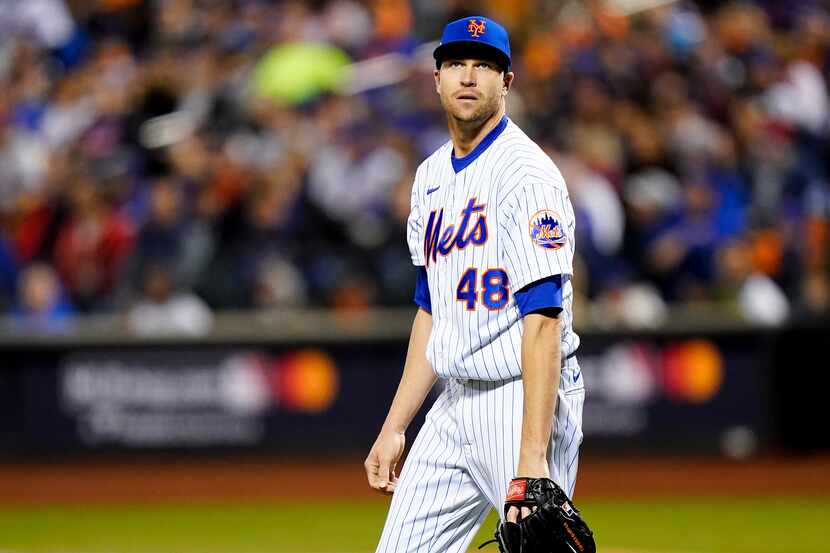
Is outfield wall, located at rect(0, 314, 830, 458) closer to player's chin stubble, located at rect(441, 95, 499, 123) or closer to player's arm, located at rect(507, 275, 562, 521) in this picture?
player's chin stubble, located at rect(441, 95, 499, 123)

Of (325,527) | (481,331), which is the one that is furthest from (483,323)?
(325,527)

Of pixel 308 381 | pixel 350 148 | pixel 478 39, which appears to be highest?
pixel 350 148

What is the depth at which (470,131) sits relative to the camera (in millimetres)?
3834

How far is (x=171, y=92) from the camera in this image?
13.2 metres

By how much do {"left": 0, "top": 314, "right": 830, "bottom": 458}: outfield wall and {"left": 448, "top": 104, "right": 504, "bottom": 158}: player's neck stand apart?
7.13 meters

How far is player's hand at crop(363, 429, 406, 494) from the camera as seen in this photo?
402 cm

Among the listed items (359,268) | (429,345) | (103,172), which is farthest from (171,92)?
(429,345)

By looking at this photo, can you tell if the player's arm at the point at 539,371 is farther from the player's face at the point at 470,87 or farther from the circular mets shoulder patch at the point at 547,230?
the player's face at the point at 470,87

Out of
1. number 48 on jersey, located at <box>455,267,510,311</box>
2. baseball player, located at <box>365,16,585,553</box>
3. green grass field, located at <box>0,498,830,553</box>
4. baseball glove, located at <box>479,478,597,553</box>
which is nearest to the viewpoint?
baseball glove, located at <box>479,478,597,553</box>

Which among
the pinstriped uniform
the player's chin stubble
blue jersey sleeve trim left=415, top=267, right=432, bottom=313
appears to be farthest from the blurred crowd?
the player's chin stubble

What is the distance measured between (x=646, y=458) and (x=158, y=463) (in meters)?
3.97

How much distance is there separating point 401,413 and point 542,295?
73cm

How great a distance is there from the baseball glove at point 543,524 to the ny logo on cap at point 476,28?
1209mm

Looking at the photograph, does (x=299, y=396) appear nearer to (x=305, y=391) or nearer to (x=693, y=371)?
(x=305, y=391)
